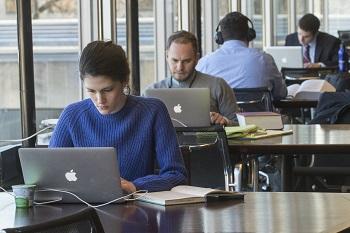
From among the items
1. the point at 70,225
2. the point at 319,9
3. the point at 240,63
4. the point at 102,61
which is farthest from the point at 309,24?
the point at 70,225

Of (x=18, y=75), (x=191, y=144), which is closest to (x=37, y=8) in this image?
(x=18, y=75)

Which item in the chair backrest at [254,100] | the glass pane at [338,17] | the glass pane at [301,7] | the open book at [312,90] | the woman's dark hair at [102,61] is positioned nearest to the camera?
the woman's dark hair at [102,61]

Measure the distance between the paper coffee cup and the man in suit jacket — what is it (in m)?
6.98

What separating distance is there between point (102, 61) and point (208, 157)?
3.51ft

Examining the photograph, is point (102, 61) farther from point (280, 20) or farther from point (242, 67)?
point (280, 20)

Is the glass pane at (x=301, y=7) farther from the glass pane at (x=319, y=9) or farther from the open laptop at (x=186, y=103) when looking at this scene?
the open laptop at (x=186, y=103)

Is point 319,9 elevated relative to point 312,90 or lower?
elevated

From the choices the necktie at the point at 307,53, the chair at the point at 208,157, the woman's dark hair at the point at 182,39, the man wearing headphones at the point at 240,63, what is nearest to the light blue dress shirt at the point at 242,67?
the man wearing headphones at the point at 240,63

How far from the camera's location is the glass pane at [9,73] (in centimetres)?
434

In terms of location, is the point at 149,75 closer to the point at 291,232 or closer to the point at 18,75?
the point at 18,75

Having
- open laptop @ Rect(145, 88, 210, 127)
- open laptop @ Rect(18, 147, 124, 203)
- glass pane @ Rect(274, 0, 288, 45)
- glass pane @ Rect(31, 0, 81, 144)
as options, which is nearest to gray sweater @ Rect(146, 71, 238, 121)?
glass pane @ Rect(31, 0, 81, 144)

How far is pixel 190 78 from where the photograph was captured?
527cm

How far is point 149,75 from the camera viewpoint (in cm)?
720

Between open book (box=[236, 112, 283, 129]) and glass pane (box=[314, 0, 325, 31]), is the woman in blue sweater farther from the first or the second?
glass pane (box=[314, 0, 325, 31])
